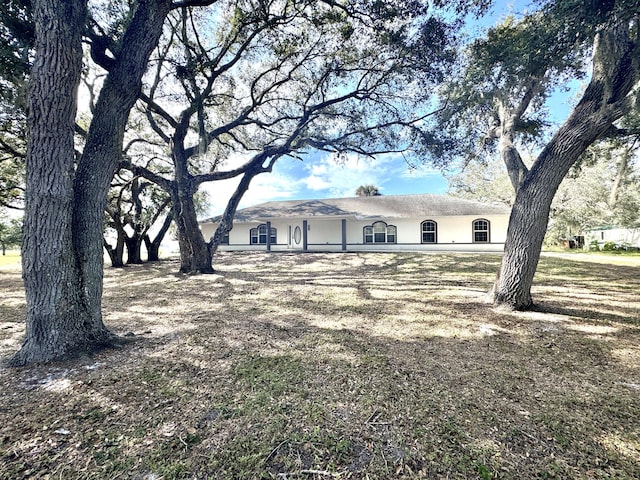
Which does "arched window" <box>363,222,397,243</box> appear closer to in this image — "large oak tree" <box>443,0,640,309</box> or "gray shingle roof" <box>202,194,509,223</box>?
"gray shingle roof" <box>202,194,509,223</box>

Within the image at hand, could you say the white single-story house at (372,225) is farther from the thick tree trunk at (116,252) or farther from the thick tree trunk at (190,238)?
the thick tree trunk at (190,238)

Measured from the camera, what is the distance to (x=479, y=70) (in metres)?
6.20

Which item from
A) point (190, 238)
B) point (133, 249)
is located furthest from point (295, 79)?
point (133, 249)

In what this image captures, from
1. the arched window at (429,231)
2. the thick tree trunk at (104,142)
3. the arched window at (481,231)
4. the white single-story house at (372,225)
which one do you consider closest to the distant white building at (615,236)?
the white single-story house at (372,225)

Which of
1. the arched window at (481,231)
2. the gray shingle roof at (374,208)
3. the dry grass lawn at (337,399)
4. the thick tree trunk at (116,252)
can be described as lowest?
the dry grass lawn at (337,399)

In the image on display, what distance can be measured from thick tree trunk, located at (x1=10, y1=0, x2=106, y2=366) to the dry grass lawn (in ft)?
1.50

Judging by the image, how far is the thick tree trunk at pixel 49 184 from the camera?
9.98 feet

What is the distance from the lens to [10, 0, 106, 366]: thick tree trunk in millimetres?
3041

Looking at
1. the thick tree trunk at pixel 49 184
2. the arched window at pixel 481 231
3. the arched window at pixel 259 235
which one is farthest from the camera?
the arched window at pixel 259 235

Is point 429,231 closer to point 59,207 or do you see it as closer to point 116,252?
point 116,252

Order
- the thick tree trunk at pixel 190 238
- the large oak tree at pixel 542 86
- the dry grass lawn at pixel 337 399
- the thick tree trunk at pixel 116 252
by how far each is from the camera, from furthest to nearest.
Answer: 1. the thick tree trunk at pixel 116 252
2. the thick tree trunk at pixel 190 238
3. the large oak tree at pixel 542 86
4. the dry grass lawn at pixel 337 399

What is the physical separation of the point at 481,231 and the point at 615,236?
1619 cm

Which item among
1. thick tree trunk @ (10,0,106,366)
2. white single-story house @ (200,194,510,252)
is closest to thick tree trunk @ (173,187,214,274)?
thick tree trunk @ (10,0,106,366)

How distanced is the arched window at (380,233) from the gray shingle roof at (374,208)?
4.10 ft
